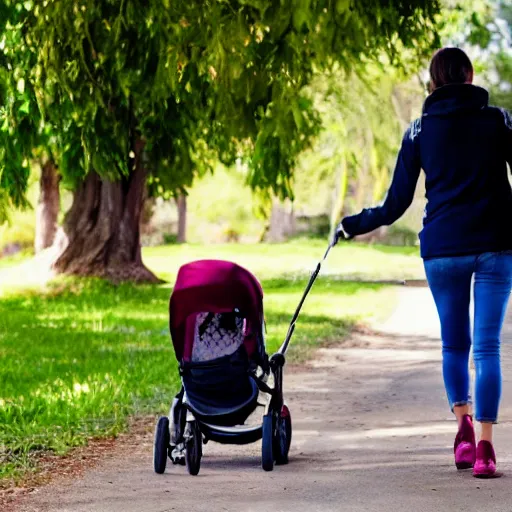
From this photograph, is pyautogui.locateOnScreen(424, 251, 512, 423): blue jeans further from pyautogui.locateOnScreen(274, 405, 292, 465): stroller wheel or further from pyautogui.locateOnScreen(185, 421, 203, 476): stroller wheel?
pyautogui.locateOnScreen(185, 421, 203, 476): stroller wheel

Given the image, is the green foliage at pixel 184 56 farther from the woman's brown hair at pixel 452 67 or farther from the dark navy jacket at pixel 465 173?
the dark navy jacket at pixel 465 173

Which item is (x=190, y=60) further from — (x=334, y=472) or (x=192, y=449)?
(x=334, y=472)

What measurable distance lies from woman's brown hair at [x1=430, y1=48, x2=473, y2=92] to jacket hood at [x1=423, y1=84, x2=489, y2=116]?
44mm

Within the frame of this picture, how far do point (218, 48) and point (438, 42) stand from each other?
685 cm

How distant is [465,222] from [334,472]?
131 cm

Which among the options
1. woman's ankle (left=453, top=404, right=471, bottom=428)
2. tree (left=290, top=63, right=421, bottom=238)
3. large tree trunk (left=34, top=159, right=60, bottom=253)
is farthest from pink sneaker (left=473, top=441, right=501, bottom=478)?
large tree trunk (left=34, top=159, right=60, bottom=253)

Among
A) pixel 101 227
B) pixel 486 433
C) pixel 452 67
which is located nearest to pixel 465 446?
pixel 486 433

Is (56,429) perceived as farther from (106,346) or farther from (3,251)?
(3,251)

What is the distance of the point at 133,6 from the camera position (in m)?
10.5

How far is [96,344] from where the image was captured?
13.3 m

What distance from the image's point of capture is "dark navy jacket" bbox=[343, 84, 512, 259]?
5.92 meters

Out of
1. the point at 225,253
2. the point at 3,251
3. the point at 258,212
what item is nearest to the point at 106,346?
the point at 258,212

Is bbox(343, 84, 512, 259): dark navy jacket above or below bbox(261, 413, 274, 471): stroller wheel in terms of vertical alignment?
above

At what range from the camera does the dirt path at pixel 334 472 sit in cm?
546
